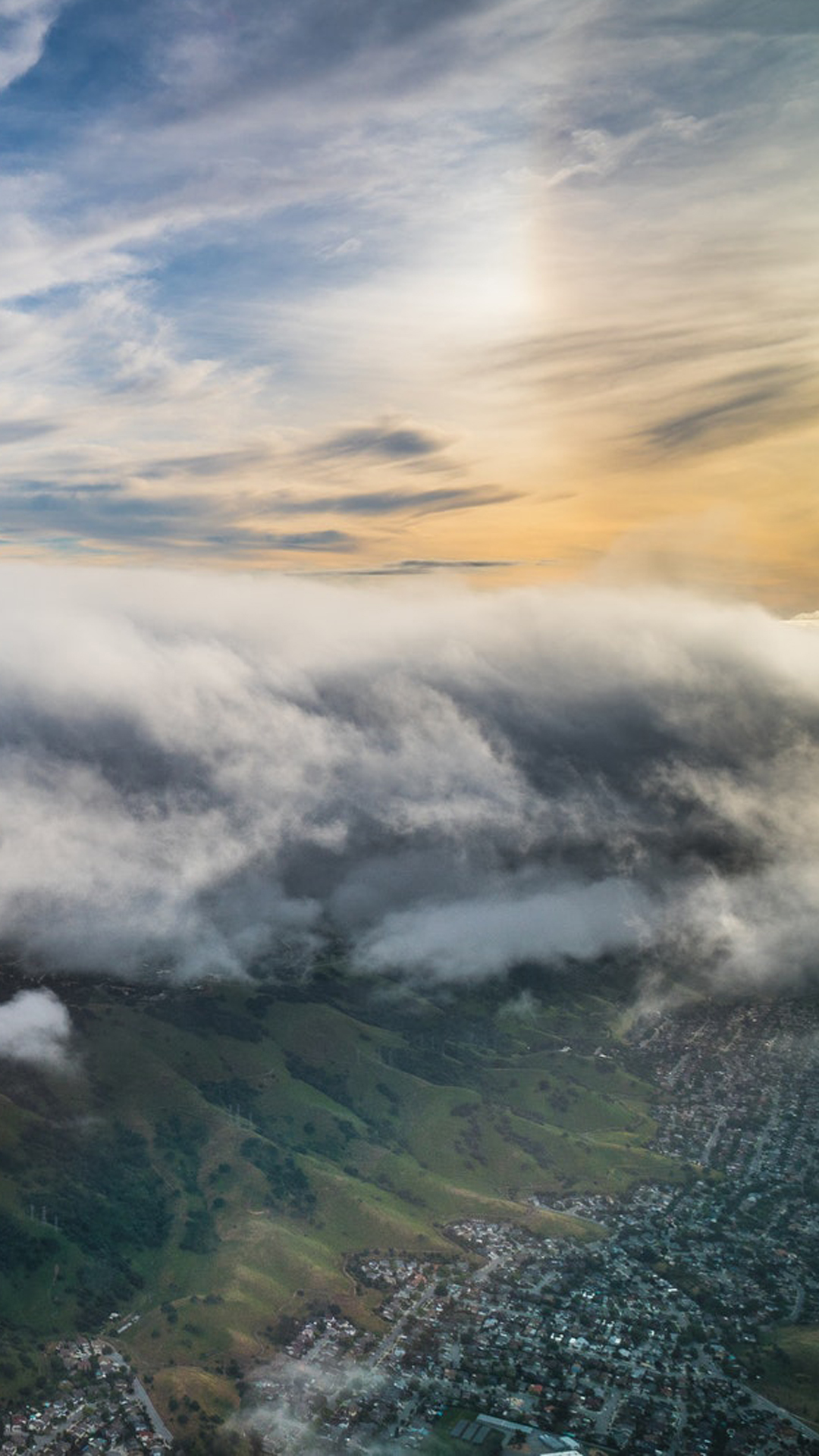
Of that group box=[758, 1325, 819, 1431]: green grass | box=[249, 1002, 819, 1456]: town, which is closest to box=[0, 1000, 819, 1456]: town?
box=[249, 1002, 819, 1456]: town

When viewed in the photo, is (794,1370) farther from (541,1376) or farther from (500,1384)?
(500,1384)

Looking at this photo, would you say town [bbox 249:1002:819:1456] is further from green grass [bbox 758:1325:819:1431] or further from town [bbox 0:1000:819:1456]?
green grass [bbox 758:1325:819:1431]

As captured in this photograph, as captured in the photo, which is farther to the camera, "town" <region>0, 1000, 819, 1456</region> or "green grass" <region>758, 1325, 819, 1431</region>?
"green grass" <region>758, 1325, 819, 1431</region>

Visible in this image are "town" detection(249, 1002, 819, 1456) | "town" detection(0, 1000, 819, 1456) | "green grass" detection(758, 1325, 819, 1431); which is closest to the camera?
"town" detection(0, 1000, 819, 1456)

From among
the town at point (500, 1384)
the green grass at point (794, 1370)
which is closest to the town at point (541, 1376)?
the town at point (500, 1384)

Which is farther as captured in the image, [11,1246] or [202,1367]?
[11,1246]

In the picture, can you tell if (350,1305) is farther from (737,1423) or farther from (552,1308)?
(737,1423)

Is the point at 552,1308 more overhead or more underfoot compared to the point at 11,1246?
more underfoot

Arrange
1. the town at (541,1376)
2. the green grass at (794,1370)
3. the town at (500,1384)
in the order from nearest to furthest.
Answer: the town at (500,1384), the town at (541,1376), the green grass at (794,1370)

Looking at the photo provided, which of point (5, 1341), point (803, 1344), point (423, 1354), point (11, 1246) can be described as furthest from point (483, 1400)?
point (11, 1246)

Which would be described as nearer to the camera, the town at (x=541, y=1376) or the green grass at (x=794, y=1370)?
the town at (x=541, y=1376)

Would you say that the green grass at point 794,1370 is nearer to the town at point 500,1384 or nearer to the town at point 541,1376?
the town at point 500,1384
